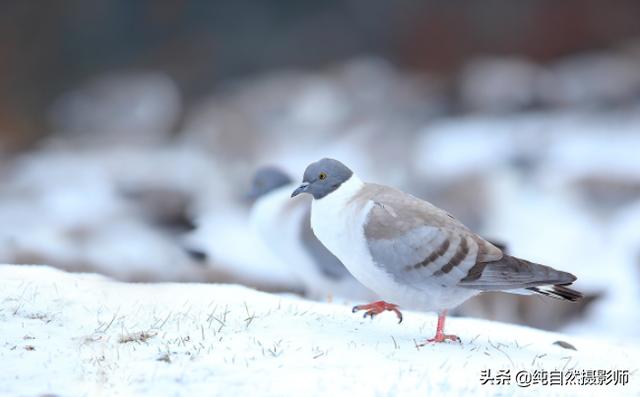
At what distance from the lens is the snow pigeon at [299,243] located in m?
7.76

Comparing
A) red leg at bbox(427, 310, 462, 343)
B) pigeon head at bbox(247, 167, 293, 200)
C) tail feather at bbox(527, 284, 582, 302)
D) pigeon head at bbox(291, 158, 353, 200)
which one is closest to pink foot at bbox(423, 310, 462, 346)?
red leg at bbox(427, 310, 462, 343)

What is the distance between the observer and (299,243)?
7922mm

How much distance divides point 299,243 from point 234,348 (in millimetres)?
3350

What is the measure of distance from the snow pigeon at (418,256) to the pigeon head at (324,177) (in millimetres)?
84

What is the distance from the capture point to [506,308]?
9.32 m

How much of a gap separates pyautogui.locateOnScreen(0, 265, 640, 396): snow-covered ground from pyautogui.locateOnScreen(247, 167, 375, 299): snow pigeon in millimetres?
1672

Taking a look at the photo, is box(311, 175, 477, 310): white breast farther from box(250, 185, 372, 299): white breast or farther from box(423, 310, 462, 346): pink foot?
box(250, 185, 372, 299): white breast

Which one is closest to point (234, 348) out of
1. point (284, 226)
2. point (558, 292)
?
point (558, 292)

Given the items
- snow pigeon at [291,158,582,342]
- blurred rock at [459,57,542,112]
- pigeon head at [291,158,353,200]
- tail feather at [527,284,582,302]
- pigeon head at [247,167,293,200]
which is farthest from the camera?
blurred rock at [459,57,542,112]

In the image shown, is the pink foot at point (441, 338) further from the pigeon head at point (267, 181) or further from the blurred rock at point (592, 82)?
the blurred rock at point (592, 82)

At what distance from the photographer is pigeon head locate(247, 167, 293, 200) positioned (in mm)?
8812

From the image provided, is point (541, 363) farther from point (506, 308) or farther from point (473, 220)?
point (473, 220)

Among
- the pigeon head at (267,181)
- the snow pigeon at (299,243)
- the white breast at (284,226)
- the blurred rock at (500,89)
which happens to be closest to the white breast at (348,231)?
the snow pigeon at (299,243)

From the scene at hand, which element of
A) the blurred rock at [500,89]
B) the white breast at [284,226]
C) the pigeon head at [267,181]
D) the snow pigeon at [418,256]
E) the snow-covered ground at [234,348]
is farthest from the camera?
the blurred rock at [500,89]
